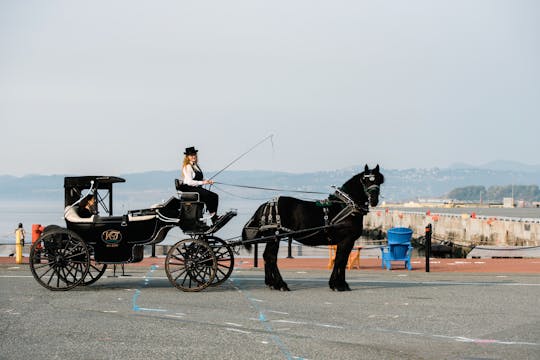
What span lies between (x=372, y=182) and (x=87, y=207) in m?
5.85

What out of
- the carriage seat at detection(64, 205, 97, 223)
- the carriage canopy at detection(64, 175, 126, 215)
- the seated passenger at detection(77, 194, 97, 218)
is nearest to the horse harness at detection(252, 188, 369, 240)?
the carriage canopy at detection(64, 175, 126, 215)

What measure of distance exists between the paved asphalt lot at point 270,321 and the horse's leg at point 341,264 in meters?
0.27

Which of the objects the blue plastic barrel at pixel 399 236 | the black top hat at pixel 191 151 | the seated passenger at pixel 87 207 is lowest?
the blue plastic barrel at pixel 399 236

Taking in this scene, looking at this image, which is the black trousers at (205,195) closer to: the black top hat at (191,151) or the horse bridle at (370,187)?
the black top hat at (191,151)

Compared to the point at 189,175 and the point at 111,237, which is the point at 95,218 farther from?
the point at 189,175

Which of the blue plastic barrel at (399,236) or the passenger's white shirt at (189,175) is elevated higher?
the passenger's white shirt at (189,175)

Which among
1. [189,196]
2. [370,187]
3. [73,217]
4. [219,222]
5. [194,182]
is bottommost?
[219,222]

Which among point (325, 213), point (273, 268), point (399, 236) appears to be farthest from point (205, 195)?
point (399, 236)

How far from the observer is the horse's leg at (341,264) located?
15.7 metres

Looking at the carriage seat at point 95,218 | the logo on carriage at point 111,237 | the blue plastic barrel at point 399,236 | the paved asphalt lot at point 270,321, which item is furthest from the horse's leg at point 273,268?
the blue plastic barrel at point 399,236

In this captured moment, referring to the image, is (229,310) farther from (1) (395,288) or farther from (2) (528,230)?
(2) (528,230)

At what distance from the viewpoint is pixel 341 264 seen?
1584cm

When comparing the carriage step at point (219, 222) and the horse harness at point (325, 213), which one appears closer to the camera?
the carriage step at point (219, 222)

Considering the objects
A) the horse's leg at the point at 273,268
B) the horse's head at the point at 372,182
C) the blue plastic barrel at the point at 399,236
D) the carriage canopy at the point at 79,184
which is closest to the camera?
the horse's head at the point at 372,182
